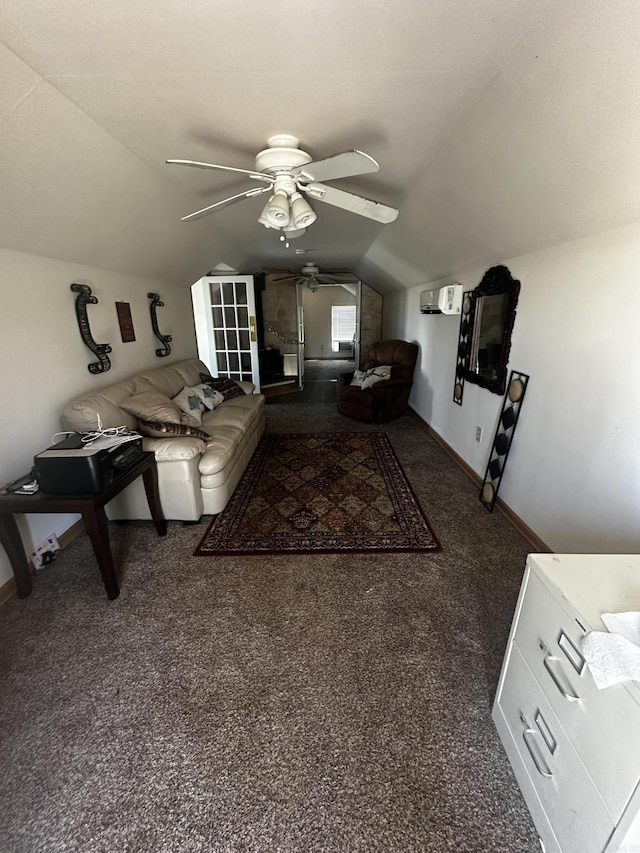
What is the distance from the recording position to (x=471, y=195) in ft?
7.22

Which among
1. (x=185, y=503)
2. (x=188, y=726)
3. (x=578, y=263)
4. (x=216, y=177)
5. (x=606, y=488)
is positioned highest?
(x=216, y=177)

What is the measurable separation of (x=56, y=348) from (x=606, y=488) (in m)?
3.46

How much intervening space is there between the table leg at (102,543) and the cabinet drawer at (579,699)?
6.33 ft

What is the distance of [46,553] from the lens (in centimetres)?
224

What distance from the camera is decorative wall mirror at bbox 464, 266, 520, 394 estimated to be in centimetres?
266

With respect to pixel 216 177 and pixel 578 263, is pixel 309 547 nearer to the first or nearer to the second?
pixel 578 263

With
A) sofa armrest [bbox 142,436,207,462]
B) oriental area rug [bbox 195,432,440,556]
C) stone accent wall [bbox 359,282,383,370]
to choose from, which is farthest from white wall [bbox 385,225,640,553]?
stone accent wall [bbox 359,282,383,370]

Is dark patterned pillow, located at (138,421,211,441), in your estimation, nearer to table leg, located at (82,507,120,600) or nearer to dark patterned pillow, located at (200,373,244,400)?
table leg, located at (82,507,120,600)

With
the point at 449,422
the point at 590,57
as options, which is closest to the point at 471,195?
the point at 590,57

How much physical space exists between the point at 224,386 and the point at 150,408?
1636mm

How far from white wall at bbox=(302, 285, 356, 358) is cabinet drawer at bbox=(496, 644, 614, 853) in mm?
9784

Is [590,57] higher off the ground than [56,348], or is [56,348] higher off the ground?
[590,57]

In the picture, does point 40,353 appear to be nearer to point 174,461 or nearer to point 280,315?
point 174,461

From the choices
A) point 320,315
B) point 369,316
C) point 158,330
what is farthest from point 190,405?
point 320,315
